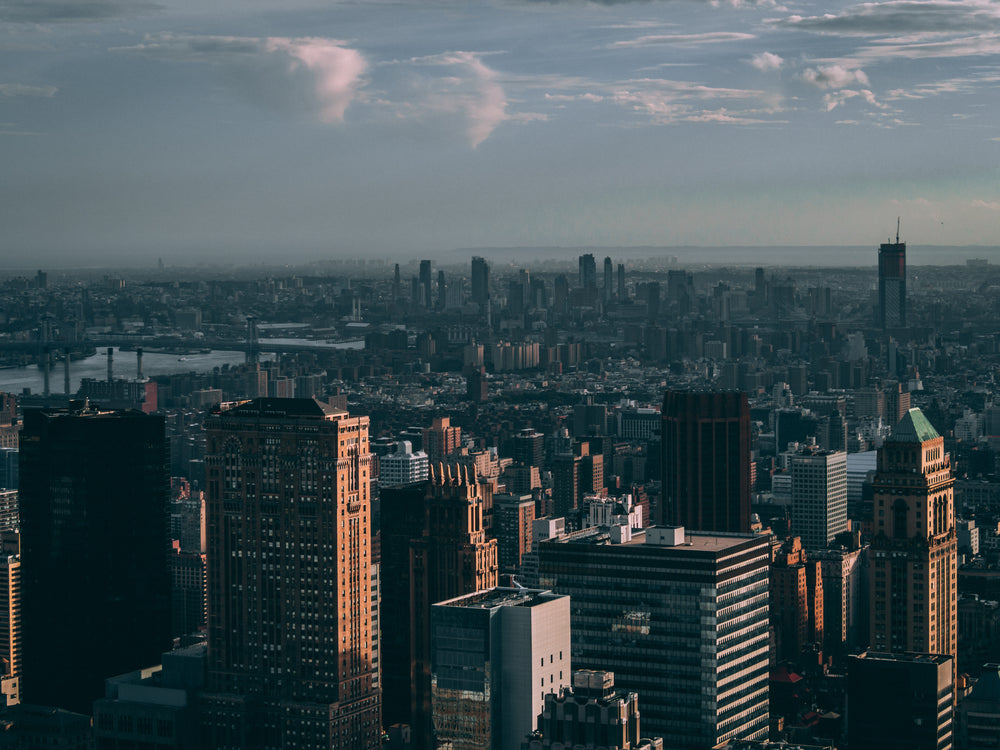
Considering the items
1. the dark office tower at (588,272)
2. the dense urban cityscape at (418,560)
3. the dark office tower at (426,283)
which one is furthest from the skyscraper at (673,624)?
the dark office tower at (588,272)

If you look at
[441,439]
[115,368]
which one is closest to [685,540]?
[115,368]

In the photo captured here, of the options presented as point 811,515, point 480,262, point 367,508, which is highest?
point 480,262

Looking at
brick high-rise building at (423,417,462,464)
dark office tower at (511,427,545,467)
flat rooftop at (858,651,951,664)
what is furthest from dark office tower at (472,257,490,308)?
flat rooftop at (858,651,951,664)

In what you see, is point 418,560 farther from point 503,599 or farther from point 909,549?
point 909,549

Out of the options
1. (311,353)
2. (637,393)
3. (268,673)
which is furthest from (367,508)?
(637,393)

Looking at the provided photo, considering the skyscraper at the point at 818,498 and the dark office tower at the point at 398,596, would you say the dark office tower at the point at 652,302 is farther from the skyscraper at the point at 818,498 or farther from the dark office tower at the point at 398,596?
the dark office tower at the point at 398,596

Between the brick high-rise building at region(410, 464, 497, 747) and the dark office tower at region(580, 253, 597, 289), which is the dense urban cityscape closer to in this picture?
the brick high-rise building at region(410, 464, 497, 747)

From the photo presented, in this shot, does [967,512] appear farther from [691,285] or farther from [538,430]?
[691,285]
